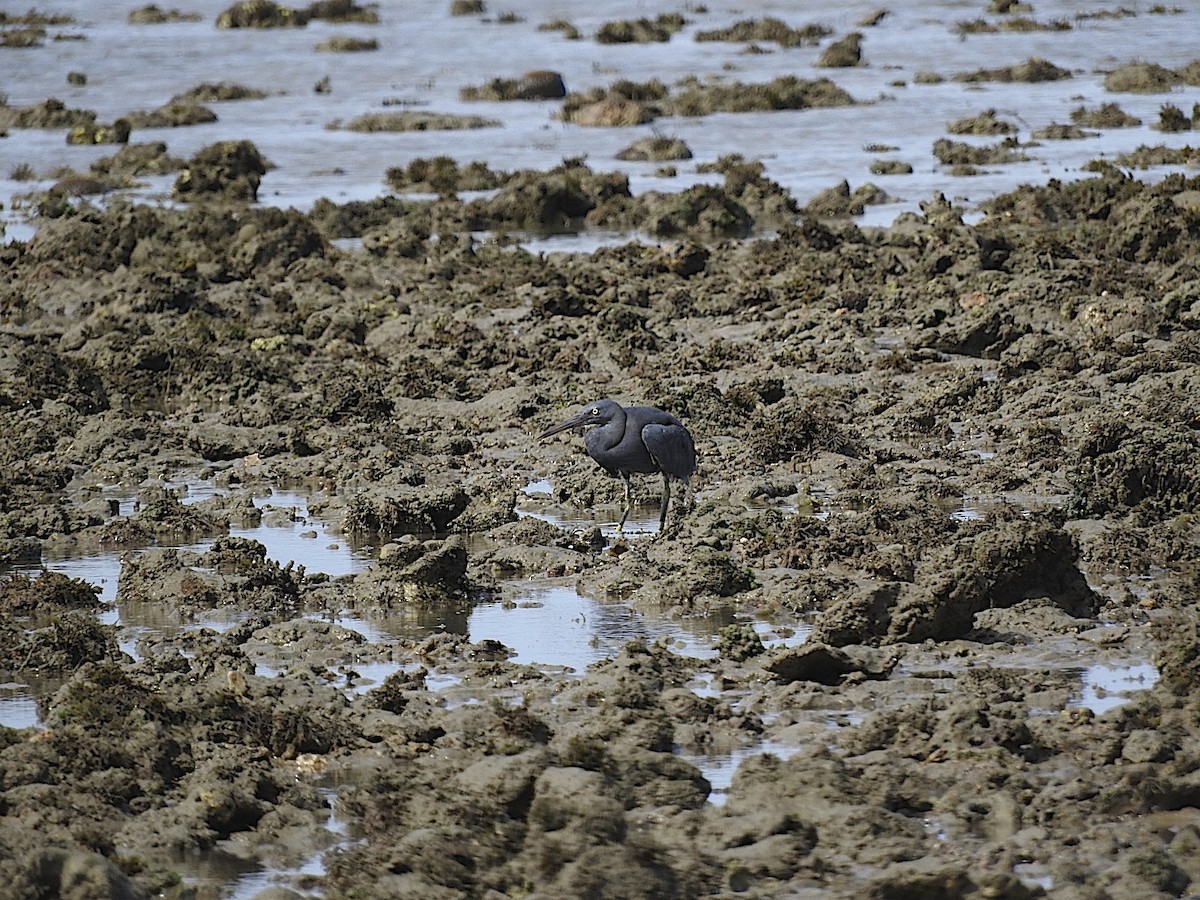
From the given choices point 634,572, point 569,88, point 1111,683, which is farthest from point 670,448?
point 569,88

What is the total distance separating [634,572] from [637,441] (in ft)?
4.00

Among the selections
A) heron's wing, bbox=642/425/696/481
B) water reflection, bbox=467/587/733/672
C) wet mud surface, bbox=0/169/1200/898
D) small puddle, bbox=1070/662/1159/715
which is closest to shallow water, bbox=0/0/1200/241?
wet mud surface, bbox=0/169/1200/898

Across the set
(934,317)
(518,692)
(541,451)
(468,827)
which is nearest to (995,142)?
(934,317)

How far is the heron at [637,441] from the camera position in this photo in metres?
12.5

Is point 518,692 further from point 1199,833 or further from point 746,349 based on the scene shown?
point 746,349

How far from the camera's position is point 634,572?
11594 millimetres

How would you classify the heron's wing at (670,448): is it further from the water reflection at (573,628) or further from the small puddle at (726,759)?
the small puddle at (726,759)

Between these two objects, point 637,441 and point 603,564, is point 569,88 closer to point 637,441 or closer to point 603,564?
point 637,441

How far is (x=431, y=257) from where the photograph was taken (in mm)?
23562

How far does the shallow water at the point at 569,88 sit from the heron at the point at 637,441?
515 inches

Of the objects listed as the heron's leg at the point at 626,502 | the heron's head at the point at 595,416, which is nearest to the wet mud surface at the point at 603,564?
the heron's leg at the point at 626,502

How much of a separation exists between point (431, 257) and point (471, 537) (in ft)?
37.0

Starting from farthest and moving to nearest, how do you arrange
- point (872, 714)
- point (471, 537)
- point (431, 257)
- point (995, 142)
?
1. point (995, 142)
2. point (431, 257)
3. point (471, 537)
4. point (872, 714)

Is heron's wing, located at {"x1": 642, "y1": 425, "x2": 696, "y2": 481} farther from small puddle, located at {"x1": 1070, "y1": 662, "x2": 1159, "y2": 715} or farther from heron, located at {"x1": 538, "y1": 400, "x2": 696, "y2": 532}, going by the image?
small puddle, located at {"x1": 1070, "y1": 662, "x2": 1159, "y2": 715}
